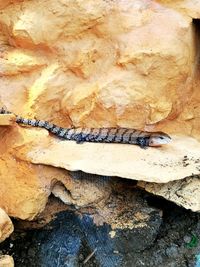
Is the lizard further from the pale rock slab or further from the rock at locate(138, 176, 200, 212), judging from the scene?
the rock at locate(138, 176, 200, 212)

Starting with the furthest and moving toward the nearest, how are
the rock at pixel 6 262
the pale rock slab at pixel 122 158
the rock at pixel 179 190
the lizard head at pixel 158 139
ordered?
the lizard head at pixel 158 139 < the rock at pixel 179 190 < the pale rock slab at pixel 122 158 < the rock at pixel 6 262

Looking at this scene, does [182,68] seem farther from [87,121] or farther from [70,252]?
[70,252]

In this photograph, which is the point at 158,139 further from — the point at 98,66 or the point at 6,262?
the point at 6,262

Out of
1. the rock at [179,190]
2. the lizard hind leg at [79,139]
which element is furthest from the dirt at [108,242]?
the lizard hind leg at [79,139]

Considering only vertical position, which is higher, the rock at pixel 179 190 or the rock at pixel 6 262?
the rock at pixel 179 190

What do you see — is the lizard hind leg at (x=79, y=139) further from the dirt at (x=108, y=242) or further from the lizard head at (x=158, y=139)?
the lizard head at (x=158, y=139)

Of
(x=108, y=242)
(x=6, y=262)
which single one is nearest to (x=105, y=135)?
(x=108, y=242)

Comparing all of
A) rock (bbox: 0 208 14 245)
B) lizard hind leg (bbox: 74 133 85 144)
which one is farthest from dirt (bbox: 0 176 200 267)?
rock (bbox: 0 208 14 245)
